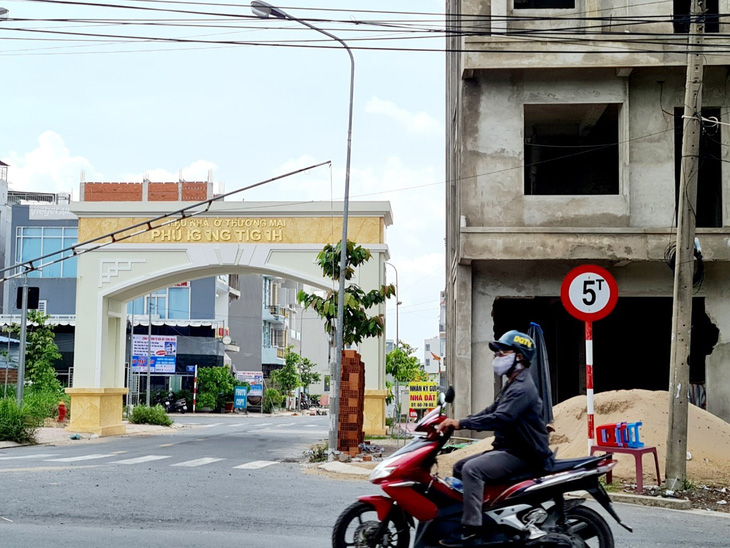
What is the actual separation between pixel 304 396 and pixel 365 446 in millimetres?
73969

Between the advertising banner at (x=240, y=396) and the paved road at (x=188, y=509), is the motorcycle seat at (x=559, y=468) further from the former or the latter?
the advertising banner at (x=240, y=396)

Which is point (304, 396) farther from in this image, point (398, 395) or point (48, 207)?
point (398, 395)

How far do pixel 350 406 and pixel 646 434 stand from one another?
300 inches

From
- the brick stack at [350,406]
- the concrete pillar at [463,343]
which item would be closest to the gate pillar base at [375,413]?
the brick stack at [350,406]

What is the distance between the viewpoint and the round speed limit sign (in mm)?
13258

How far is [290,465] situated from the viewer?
1930 centimetres

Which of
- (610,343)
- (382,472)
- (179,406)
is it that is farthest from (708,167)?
(179,406)

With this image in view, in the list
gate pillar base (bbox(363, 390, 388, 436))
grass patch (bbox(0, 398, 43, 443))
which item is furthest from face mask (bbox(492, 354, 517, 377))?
gate pillar base (bbox(363, 390, 388, 436))

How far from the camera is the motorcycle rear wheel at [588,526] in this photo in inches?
276

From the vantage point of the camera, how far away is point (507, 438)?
7.19 metres

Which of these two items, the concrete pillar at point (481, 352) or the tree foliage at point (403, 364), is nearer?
the concrete pillar at point (481, 352)

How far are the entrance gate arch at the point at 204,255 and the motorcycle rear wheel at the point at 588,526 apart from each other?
22588 mm

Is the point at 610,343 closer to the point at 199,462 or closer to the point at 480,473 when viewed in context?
the point at 199,462

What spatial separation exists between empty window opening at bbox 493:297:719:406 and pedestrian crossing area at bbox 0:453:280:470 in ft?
27.8
